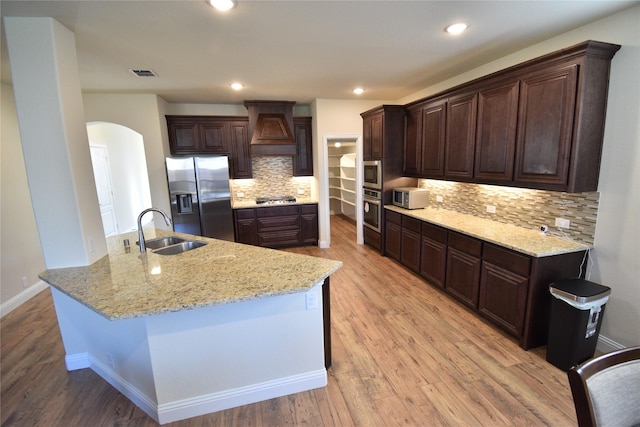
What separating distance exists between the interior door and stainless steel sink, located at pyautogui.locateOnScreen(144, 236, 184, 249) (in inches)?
157

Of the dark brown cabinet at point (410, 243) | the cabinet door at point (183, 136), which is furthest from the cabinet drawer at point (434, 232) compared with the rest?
the cabinet door at point (183, 136)

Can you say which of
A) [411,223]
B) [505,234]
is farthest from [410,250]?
[505,234]

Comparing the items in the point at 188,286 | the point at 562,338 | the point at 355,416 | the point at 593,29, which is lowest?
the point at 355,416

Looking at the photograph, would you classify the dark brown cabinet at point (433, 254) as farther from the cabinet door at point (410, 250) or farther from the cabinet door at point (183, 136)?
the cabinet door at point (183, 136)

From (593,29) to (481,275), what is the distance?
222 centimetres

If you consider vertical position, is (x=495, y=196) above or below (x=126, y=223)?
above

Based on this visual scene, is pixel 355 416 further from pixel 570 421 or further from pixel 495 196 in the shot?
pixel 495 196

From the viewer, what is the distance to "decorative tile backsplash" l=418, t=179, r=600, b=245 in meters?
2.41

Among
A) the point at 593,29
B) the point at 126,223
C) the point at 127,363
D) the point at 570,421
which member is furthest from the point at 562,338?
the point at 126,223

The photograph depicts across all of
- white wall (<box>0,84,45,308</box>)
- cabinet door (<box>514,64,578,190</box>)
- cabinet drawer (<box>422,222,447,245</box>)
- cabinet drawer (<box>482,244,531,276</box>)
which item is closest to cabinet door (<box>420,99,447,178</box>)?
cabinet drawer (<box>422,222,447,245</box>)

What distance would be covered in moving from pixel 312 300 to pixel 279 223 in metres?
3.33

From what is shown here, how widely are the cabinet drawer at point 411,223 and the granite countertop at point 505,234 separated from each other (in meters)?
0.08

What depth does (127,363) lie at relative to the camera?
1.94m

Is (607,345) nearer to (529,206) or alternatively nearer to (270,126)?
(529,206)
